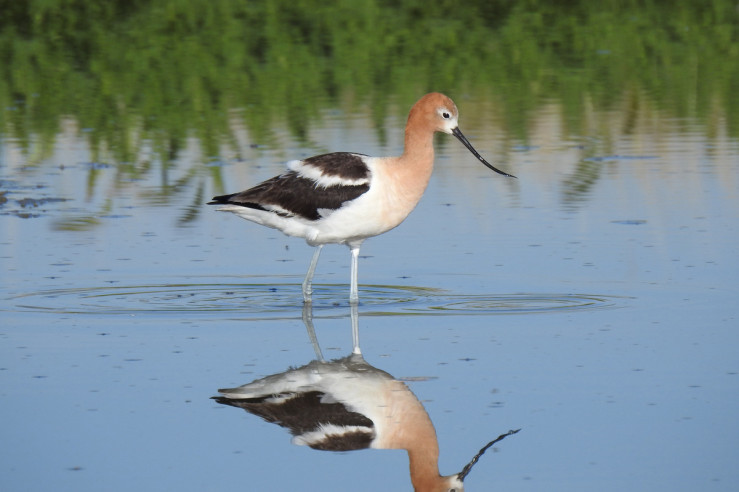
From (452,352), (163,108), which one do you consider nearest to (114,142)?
(163,108)

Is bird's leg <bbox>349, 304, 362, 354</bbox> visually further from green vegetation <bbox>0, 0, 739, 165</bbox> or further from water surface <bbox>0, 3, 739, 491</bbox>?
green vegetation <bbox>0, 0, 739, 165</bbox>

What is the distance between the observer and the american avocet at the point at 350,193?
27.3ft

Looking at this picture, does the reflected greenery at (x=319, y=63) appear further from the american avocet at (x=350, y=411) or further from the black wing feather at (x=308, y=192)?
the american avocet at (x=350, y=411)

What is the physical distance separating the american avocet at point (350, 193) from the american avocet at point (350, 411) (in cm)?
171

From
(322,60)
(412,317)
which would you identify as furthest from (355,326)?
(322,60)

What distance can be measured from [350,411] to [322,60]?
11.3 meters

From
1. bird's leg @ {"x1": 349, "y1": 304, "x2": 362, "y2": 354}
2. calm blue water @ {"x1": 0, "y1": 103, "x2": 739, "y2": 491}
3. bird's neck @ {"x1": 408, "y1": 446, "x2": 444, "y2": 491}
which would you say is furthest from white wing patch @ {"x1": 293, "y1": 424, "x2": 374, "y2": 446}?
bird's leg @ {"x1": 349, "y1": 304, "x2": 362, "y2": 354}

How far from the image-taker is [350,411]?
586cm

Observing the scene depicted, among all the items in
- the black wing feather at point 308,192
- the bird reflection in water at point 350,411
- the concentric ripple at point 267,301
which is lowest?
the concentric ripple at point 267,301

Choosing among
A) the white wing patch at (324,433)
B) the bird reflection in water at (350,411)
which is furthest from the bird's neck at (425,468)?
the white wing patch at (324,433)

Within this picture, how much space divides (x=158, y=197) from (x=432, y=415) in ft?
18.7

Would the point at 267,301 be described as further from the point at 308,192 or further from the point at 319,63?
the point at 319,63

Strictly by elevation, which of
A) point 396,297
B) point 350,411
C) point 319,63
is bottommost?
point 396,297

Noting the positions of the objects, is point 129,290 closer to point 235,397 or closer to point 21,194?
point 235,397
